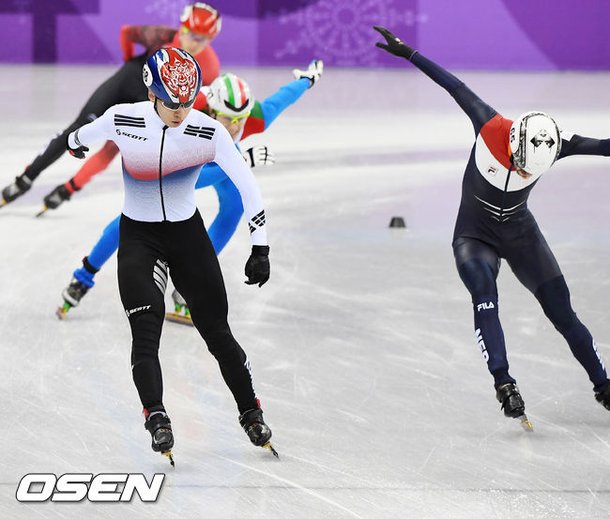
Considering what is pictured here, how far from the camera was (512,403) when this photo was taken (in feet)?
16.1

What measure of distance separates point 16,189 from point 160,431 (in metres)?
4.74

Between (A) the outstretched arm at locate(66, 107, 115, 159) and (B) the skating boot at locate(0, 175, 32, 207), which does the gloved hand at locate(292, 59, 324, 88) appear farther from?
(B) the skating boot at locate(0, 175, 32, 207)

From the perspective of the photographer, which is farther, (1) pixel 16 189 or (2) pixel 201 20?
(1) pixel 16 189

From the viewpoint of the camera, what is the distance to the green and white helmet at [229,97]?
5.76 m

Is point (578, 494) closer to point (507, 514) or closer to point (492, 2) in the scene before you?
point (507, 514)

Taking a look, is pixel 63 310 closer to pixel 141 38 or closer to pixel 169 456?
pixel 169 456

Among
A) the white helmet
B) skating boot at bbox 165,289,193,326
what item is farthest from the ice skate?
skating boot at bbox 165,289,193,326

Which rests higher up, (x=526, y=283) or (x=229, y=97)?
(x=229, y=97)

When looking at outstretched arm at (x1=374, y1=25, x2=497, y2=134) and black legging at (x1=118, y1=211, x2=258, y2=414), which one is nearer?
black legging at (x1=118, y1=211, x2=258, y2=414)

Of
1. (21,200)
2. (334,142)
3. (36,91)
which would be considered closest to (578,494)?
(21,200)

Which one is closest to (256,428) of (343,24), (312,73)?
(312,73)

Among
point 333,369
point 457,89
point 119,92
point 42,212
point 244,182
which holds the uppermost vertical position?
point 457,89

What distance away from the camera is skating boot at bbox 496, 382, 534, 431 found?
4.91 m

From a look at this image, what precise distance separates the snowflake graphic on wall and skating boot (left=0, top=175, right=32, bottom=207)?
10093mm
